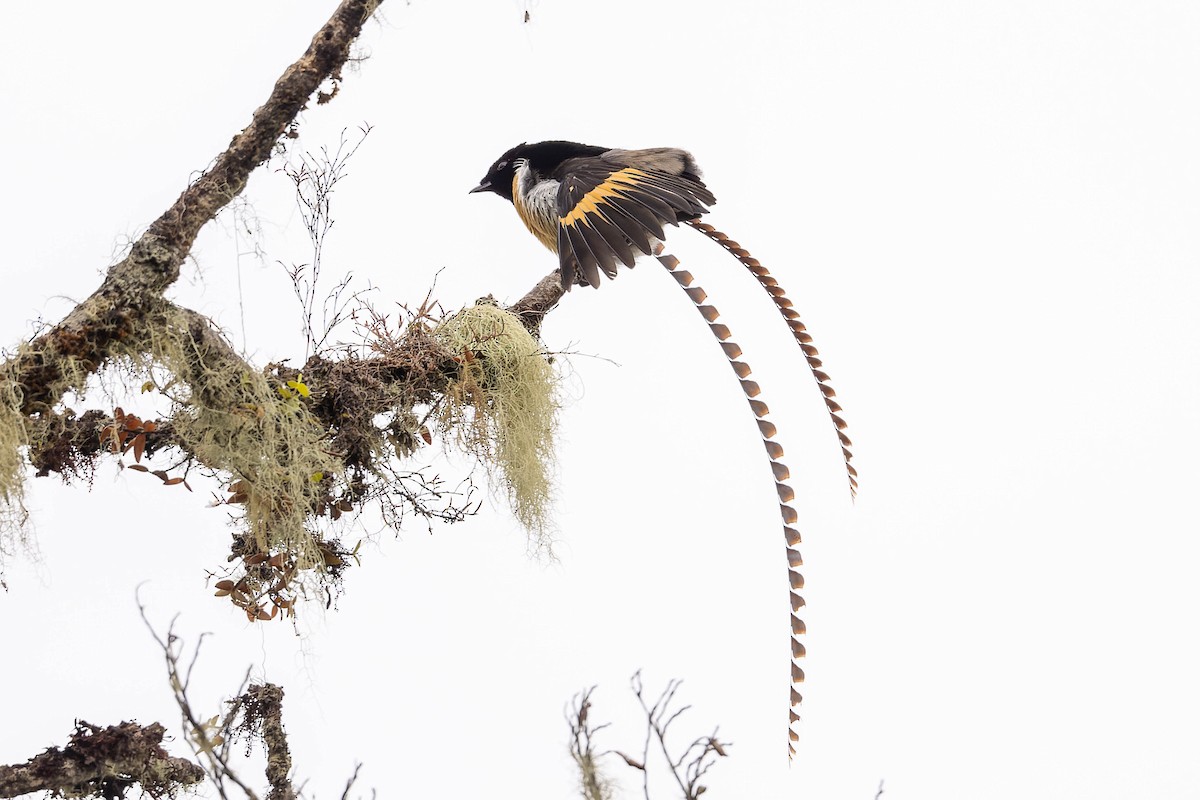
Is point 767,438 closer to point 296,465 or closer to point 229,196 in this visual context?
point 296,465

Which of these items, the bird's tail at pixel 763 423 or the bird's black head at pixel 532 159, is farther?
the bird's black head at pixel 532 159

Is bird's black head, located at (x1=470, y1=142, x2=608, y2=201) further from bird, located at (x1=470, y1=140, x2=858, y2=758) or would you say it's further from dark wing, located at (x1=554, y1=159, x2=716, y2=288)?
dark wing, located at (x1=554, y1=159, x2=716, y2=288)

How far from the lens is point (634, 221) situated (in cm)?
226

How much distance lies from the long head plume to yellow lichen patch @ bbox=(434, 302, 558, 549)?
0.43 meters

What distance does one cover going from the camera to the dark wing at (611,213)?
2216 mm

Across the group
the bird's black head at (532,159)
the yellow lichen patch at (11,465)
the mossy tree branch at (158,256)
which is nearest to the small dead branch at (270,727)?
the yellow lichen patch at (11,465)

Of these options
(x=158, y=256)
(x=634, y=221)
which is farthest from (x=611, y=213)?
(x=158, y=256)

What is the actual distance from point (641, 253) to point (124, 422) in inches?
35.1

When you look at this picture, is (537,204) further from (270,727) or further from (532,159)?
(270,727)

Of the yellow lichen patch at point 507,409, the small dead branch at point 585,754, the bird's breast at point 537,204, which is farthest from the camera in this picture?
the bird's breast at point 537,204

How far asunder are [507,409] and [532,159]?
0.58 metres

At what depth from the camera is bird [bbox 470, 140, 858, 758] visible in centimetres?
222

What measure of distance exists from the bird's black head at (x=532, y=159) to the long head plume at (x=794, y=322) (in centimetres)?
27

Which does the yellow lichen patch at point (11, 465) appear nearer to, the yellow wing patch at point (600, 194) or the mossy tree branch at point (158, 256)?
the mossy tree branch at point (158, 256)
